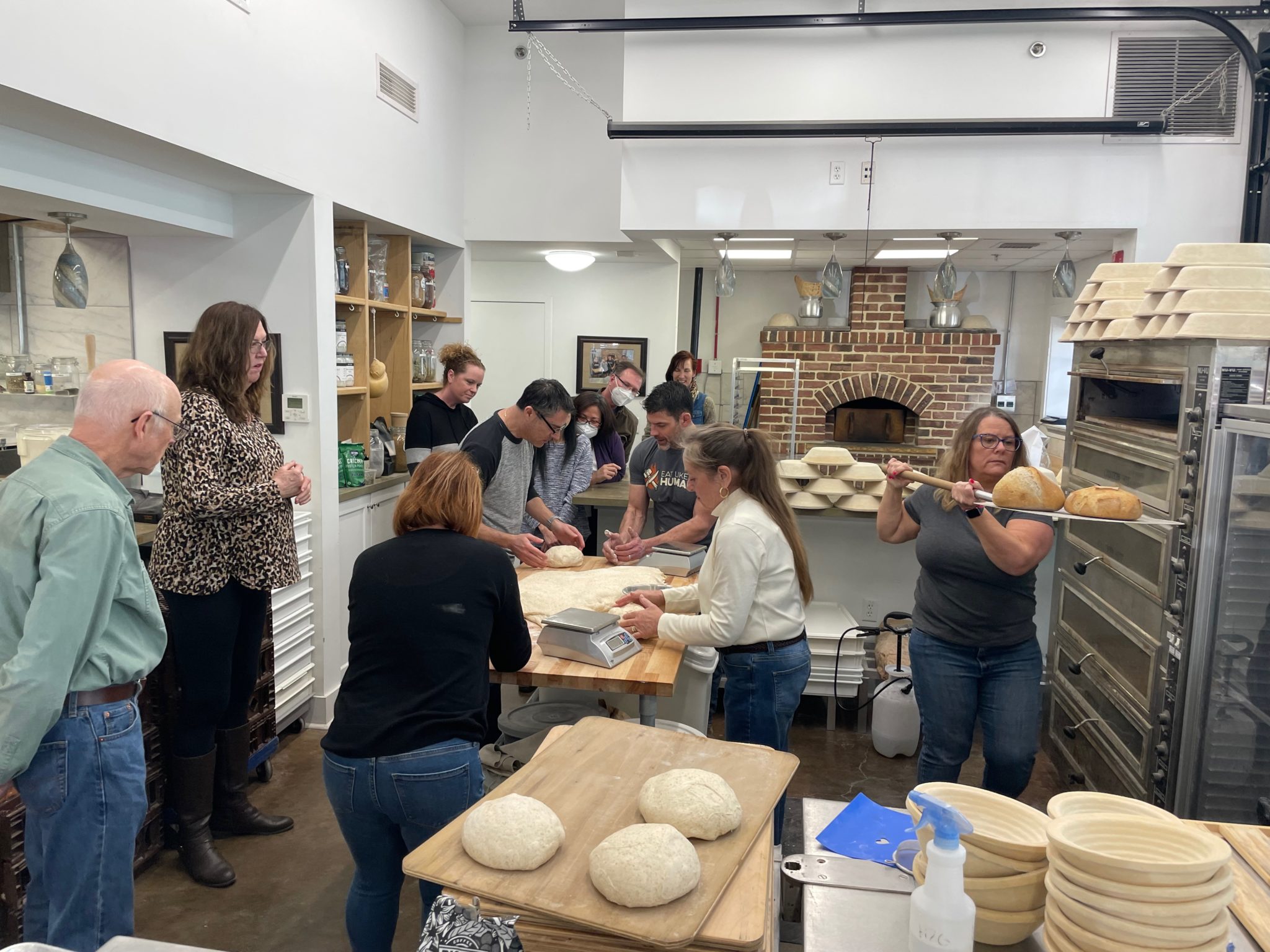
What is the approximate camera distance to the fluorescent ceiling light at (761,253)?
5562 mm

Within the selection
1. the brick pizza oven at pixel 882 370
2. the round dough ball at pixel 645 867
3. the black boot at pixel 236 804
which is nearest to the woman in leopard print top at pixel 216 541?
the black boot at pixel 236 804

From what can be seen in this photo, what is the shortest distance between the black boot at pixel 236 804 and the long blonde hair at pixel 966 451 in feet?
7.85

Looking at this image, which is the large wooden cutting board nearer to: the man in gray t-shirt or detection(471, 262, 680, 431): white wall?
the man in gray t-shirt

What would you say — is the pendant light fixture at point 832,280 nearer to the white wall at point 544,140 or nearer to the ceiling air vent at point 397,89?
the white wall at point 544,140

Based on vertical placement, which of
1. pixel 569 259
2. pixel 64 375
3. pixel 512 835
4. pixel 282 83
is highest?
pixel 282 83

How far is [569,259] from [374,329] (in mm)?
1479

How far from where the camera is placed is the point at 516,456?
11.1 feet

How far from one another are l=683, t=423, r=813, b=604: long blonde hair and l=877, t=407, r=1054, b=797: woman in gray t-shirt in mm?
313

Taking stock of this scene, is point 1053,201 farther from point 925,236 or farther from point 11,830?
point 11,830

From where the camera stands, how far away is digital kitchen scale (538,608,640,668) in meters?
2.25

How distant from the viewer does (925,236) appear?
4.45 m

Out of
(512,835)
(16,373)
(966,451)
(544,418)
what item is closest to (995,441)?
(966,451)

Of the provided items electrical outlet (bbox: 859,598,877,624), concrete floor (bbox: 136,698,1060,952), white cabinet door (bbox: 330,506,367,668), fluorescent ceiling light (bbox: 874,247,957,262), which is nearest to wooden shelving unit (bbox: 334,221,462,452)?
white cabinet door (bbox: 330,506,367,668)

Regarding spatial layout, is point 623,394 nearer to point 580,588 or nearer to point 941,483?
point 580,588
